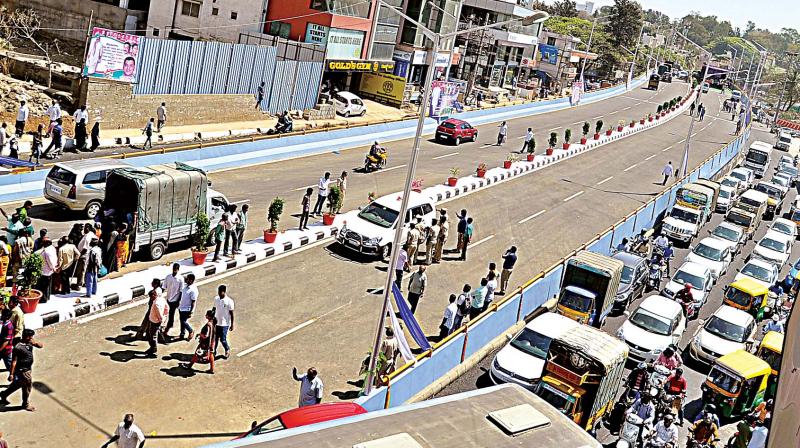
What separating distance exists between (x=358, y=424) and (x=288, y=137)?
86.1ft

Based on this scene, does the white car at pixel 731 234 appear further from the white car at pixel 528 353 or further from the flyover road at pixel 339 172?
the white car at pixel 528 353

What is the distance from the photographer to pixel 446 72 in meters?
64.6

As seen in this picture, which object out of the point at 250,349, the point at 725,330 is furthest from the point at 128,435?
the point at 725,330

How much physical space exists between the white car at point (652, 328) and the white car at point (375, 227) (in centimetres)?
710

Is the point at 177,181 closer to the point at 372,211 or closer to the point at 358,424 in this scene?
the point at 372,211

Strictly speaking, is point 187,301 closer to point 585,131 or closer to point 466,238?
point 466,238

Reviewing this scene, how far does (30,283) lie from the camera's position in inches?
628

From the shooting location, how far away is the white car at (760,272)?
2920 centimetres

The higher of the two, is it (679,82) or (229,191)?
(679,82)

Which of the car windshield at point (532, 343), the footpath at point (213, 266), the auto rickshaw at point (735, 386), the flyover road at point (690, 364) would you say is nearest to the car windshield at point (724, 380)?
the auto rickshaw at point (735, 386)

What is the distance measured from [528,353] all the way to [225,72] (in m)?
25.0

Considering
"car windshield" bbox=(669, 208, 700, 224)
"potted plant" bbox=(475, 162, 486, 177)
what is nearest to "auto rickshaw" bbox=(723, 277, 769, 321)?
"car windshield" bbox=(669, 208, 700, 224)

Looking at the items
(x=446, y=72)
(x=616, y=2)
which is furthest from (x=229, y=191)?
(x=616, y=2)

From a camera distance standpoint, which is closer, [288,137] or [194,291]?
[194,291]
